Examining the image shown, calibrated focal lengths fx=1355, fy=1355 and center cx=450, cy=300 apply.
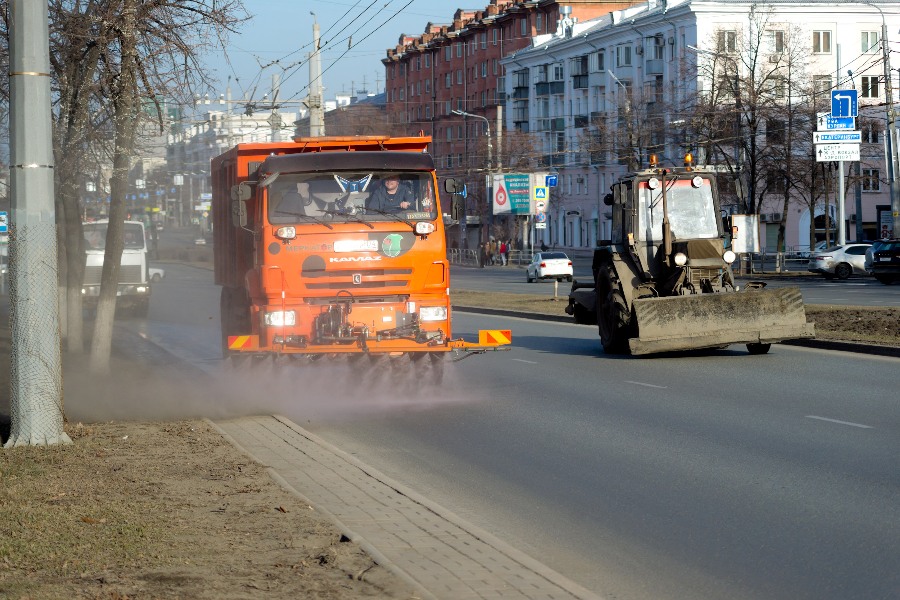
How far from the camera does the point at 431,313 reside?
49.1 ft

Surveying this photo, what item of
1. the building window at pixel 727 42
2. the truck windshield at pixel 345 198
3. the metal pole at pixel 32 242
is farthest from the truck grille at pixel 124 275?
the building window at pixel 727 42

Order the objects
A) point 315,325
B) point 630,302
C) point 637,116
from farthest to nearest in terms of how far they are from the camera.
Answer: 1. point 637,116
2. point 630,302
3. point 315,325

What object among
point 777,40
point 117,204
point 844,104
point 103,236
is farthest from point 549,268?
point 117,204

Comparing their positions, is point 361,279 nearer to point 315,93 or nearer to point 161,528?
point 161,528

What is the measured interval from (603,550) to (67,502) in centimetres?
329

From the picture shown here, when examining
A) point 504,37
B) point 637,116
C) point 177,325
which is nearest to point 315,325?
point 177,325

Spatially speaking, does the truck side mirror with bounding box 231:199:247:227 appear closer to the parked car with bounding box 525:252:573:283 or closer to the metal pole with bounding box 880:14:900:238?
the metal pole with bounding box 880:14:900:238

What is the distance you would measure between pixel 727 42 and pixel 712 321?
46936 mm

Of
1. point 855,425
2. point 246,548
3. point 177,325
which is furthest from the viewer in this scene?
point 177,325

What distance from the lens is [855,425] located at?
1211cm

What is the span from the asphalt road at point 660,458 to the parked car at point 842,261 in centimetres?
3360

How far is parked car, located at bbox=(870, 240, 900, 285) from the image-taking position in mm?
45622

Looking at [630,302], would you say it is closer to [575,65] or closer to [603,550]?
[603,550]

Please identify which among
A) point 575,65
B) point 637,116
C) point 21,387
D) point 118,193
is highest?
point 575,65
